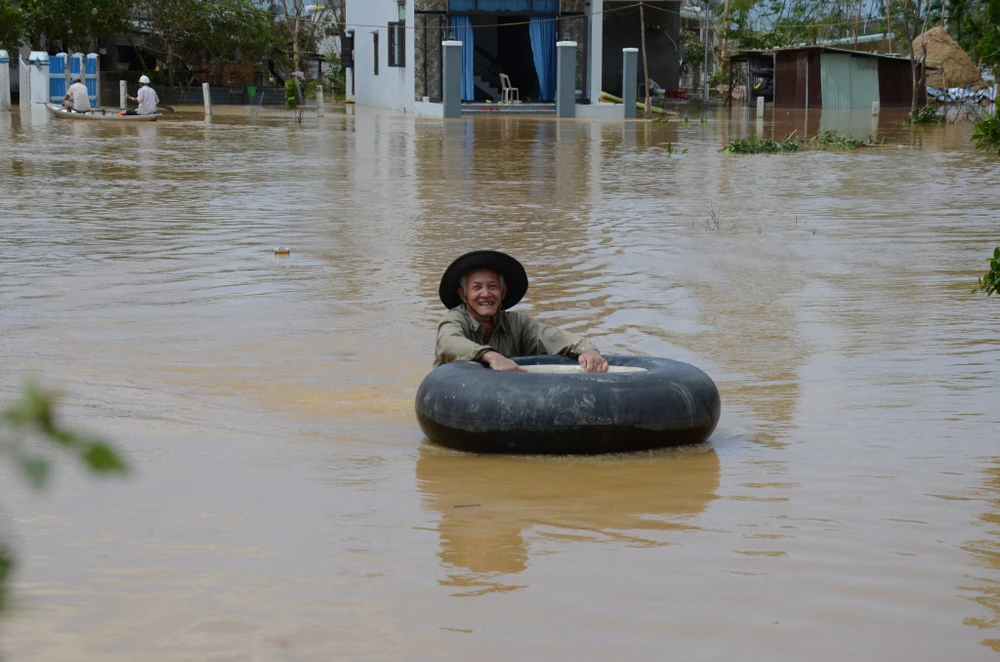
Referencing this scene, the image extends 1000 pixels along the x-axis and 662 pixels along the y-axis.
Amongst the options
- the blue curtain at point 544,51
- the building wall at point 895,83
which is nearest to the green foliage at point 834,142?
the blue curtain at point 544,51

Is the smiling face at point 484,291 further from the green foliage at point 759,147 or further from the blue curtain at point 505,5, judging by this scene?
the blue curtain at point 505,5

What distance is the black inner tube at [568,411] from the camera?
585 centimetres

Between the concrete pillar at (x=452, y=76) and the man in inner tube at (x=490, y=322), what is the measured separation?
34.3 metres

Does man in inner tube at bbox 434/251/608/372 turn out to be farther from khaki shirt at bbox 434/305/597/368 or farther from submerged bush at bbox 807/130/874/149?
submerged bush at bbox 807/130/874/149

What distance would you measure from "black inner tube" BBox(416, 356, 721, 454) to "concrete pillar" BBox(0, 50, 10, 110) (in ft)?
126

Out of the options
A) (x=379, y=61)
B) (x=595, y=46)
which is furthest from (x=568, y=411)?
(x=379, y=61)

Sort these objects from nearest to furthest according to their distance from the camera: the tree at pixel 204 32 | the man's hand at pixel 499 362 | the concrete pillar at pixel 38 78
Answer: the man's hand at pixel 499 362 < the concrete pillar at pixel 38 78 < the tree at pixel 204 32

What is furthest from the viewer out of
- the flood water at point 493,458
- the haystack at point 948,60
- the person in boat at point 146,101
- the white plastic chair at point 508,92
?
the haystack at point 948,60

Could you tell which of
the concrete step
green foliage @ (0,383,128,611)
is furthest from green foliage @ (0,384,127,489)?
the concrete step

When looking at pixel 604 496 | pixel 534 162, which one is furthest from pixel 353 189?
pixel 604 496

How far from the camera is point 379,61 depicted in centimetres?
5169

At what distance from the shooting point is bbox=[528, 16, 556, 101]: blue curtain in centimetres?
4316

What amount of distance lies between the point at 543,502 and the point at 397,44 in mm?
43410

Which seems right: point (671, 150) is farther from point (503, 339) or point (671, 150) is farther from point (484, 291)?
point (484, 291)
